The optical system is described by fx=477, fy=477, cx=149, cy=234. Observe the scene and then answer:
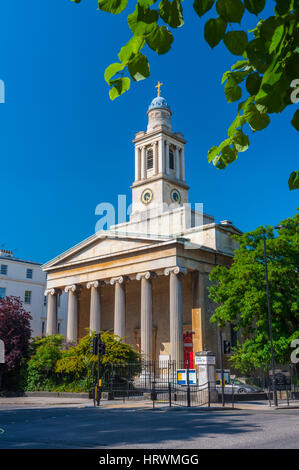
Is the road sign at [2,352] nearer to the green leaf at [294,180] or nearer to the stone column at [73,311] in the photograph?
the stone column at [73,311]

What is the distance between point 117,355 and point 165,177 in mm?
30387

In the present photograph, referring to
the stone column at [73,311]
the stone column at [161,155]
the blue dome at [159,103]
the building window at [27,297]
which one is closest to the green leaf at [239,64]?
the stone column at [73,311]

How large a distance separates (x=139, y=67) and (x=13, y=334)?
3717 centimetres

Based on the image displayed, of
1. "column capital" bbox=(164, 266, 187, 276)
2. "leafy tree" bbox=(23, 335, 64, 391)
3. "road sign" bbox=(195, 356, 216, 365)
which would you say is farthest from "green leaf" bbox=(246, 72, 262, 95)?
"column capital" bbox=(164, 266, 187, 276)

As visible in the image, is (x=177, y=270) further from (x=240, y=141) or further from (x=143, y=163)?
(x=240, y=141)

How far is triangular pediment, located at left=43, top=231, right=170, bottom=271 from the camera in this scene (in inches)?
1741

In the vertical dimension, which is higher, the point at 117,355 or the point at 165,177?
Answer: the point at 165,177

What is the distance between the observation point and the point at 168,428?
46.7 feet

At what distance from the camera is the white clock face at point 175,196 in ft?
193

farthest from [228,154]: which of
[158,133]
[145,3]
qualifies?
[158,133]

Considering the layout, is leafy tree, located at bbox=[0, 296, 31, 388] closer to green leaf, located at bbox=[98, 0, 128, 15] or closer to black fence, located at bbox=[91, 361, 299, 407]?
black fence, located at bbox=[91, 361, 299, 407]

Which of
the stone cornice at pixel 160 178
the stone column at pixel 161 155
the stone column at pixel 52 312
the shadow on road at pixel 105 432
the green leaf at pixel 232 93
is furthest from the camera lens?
the stone column at pixel 161 155

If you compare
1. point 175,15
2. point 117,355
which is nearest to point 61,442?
point 175,15
